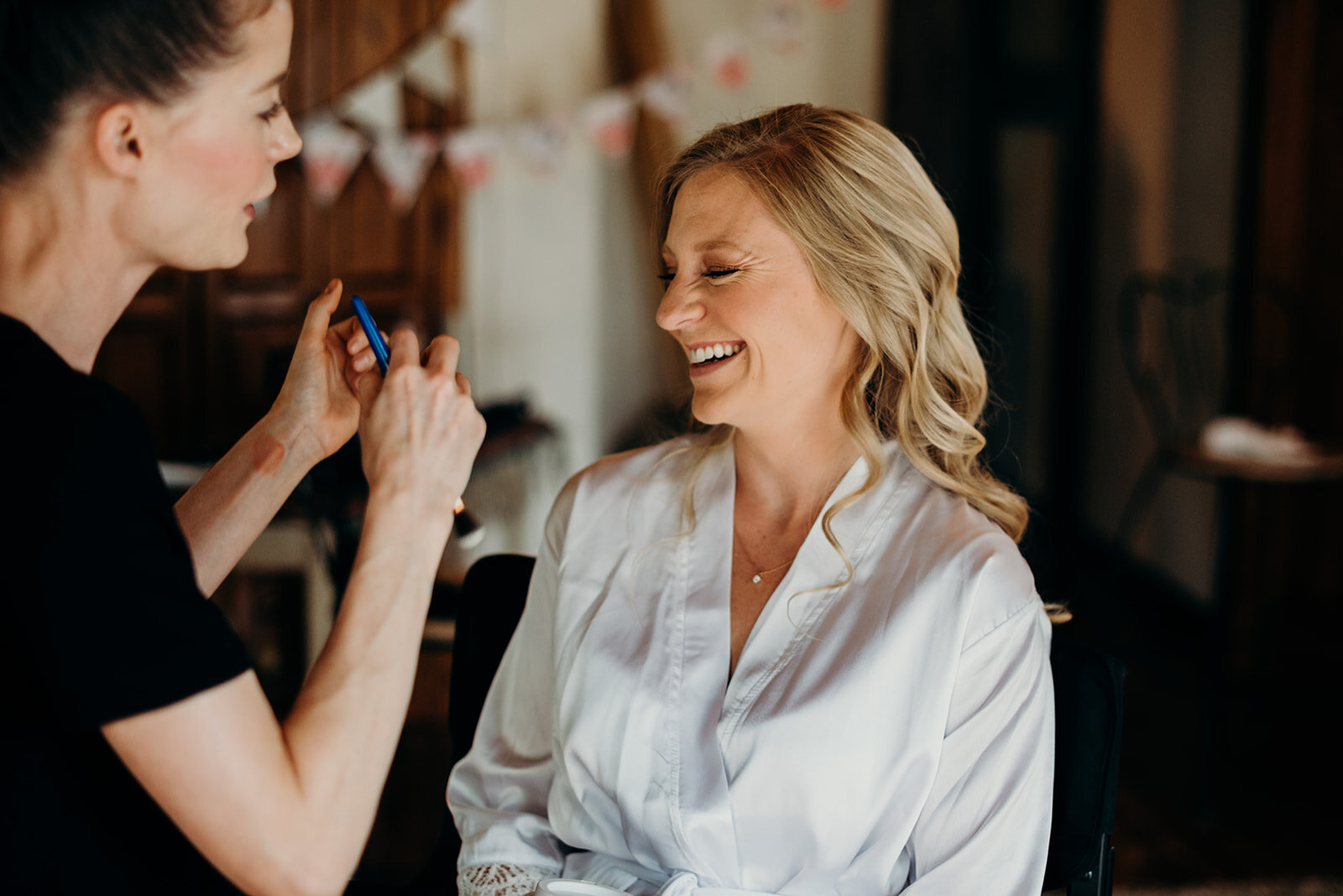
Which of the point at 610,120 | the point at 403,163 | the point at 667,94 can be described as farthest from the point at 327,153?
the point at 667,94

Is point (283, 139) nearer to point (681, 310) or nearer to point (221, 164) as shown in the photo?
point (221, 164)

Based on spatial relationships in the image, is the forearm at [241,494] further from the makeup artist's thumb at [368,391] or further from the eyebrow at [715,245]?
the eyebrow at [715,245]

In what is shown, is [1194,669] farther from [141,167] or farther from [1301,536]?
[141,167]

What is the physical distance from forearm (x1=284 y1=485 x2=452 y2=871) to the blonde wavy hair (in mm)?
587

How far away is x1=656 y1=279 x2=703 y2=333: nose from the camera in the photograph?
1.27 meters

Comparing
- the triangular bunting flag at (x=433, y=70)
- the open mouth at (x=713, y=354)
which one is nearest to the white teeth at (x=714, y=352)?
the open mouth at (x=713, y=354)

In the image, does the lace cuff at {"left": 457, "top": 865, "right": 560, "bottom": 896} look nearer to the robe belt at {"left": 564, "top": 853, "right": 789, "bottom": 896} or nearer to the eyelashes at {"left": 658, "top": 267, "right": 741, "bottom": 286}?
the robe belt at {"left": 564, "top": 853, "right": 789, "bottom": 896}

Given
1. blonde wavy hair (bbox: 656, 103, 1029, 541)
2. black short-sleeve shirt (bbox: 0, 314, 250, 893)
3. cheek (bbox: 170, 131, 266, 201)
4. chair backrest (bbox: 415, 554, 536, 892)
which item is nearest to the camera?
black short-sleeve shirt (bbox: 0, 314, 250, 893)

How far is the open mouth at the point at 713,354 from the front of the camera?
128cm

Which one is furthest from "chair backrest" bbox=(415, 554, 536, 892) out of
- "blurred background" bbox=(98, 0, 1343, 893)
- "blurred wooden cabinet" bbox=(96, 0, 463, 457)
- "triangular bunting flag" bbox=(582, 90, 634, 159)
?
"triangular bunting flag" bbox=(582, 90, 634, 159)

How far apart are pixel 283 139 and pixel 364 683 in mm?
432

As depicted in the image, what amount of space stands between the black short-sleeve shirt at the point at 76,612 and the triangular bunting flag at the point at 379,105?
3.23 meters

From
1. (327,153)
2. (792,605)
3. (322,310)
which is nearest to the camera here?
(322,310)

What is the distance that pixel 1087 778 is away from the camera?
1.11 m
